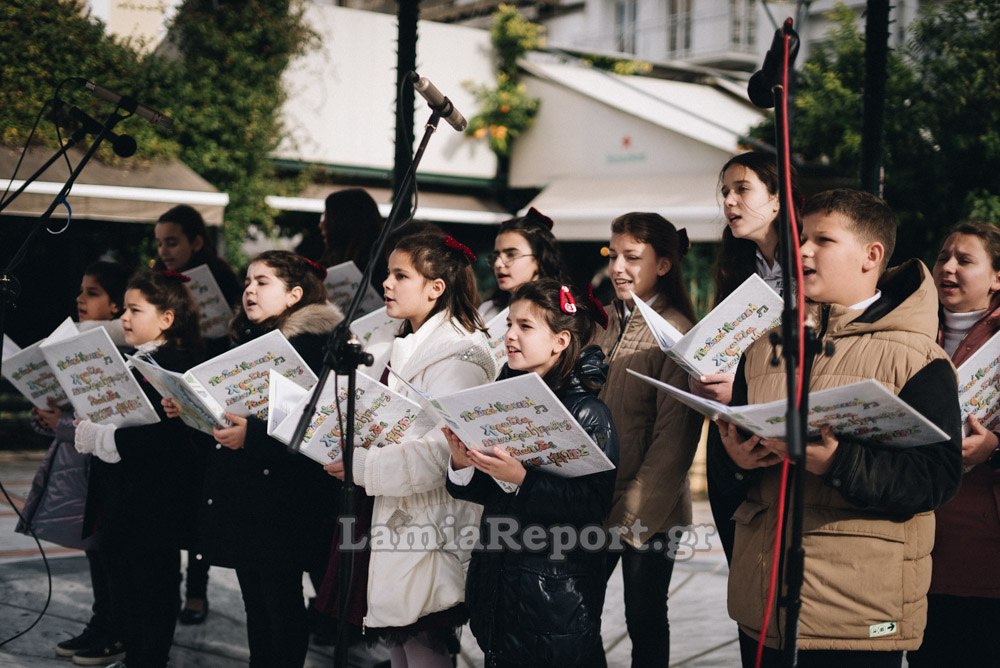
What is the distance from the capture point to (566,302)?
2.70m

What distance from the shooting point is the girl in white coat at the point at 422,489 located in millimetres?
2874

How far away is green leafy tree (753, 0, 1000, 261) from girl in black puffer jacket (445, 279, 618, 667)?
17.8ft

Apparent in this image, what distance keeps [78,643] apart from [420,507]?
1.86 meters

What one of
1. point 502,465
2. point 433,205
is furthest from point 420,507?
point 433,205

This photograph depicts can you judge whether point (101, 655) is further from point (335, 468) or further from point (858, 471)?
point (858, 471)

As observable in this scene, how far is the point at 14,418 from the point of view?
28.0ft

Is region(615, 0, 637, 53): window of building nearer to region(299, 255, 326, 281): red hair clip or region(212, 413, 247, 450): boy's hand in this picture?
region(299, 255, 326, 281): red hair clip

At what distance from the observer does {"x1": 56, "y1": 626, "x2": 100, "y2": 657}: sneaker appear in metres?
3.92

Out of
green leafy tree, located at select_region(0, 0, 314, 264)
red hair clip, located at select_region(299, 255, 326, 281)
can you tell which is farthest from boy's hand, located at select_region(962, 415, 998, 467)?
green leafy tree, located at select_region(0, 0, 314, 264)

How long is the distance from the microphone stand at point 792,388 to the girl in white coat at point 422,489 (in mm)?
1149

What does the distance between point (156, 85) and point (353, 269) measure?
602 cm

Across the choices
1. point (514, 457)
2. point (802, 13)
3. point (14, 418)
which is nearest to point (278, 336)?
point (514, 457)

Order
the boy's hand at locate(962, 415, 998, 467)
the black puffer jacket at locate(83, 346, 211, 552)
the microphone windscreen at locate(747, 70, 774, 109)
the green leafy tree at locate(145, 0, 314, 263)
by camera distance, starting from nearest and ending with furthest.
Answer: the microphone windscreen at locate(747, 70, 774, 109) < the boy's hand at locate(962, 415, 998, 467) < the black puffer jacket at locate(83, 346, 211, 552) < the green leafy tree at locate(145, 0, 314, 263)

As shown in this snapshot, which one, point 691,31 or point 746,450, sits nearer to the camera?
point 746,450
